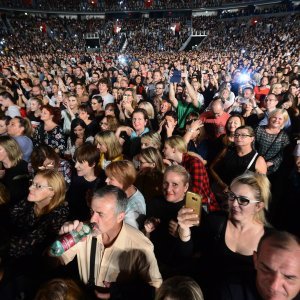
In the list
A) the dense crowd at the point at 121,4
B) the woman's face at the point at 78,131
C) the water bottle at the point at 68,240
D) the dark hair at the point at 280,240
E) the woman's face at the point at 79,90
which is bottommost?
the water bottle at the point at 68,240

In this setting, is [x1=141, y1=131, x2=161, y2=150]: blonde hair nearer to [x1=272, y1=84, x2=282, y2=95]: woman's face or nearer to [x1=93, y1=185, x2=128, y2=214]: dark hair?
[x1=93, y1=185, x2=128, y2=214]: dark hair

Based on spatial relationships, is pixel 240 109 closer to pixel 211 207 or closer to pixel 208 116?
pixel 208 116

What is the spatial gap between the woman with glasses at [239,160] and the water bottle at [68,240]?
2190 millimetres

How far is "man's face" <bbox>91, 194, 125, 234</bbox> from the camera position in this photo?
2268 millimetres

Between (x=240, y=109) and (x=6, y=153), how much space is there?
459 cm

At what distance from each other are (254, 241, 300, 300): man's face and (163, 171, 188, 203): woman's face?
3.90ft

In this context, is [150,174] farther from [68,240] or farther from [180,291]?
[180,291]

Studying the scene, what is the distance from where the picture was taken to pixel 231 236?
2.54 meters

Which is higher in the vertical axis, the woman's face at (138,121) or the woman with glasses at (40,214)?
the woman's face at (138,121)

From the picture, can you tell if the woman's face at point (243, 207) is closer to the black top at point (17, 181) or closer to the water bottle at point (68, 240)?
the water bottle at point (68, 240)

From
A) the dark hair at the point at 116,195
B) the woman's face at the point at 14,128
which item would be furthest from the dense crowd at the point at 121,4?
the dark hair at the point at 116,195

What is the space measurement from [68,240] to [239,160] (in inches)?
103

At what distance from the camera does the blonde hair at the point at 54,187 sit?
293cm

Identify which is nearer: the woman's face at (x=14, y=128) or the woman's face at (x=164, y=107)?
the woman's face at (x=14, y=128)
